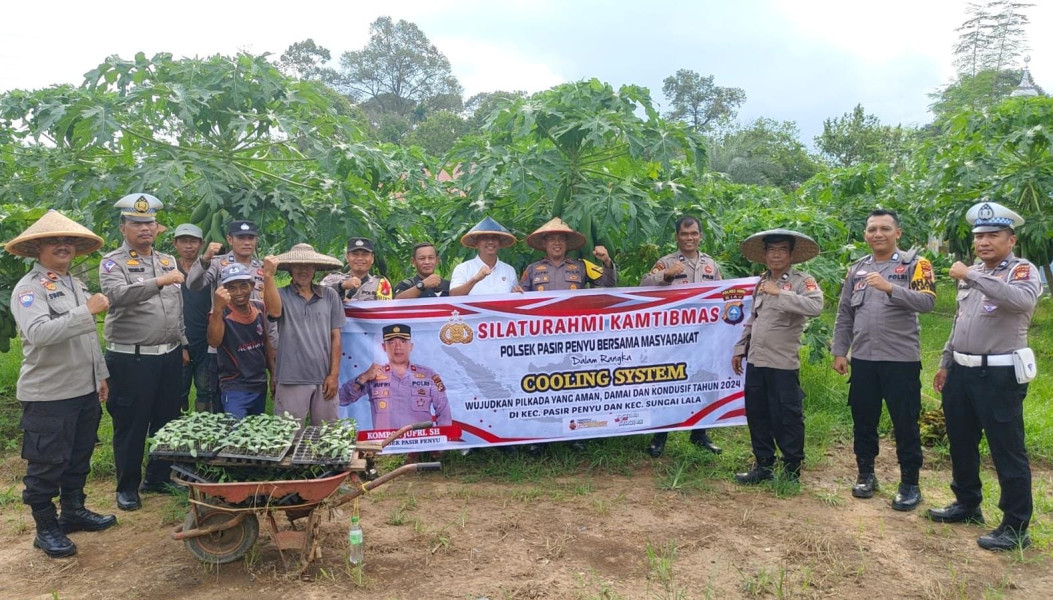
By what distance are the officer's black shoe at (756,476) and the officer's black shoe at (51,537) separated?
170 inches

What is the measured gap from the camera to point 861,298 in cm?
496

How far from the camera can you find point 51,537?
4.27 meters

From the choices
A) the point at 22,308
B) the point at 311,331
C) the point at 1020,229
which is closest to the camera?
the point at 22,308

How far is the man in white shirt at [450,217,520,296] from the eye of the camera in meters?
5.57

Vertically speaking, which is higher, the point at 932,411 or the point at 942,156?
the point at 942,156

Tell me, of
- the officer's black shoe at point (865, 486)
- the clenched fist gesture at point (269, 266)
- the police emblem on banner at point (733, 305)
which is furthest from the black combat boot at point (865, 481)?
the clenched fist gesture at point (269, 266)

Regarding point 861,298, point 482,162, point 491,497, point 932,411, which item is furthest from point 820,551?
point 482,162

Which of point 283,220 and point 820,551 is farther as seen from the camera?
point 283,220

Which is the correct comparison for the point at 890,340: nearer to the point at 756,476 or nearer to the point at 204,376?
the point at 756,476

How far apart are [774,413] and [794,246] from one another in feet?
3.90

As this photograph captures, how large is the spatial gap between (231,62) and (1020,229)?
7844 mm

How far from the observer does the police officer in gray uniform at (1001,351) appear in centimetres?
418

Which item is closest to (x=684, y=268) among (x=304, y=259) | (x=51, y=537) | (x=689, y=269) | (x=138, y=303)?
(x=689, y=269)

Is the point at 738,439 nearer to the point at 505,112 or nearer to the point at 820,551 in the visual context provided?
the point at 820,551
